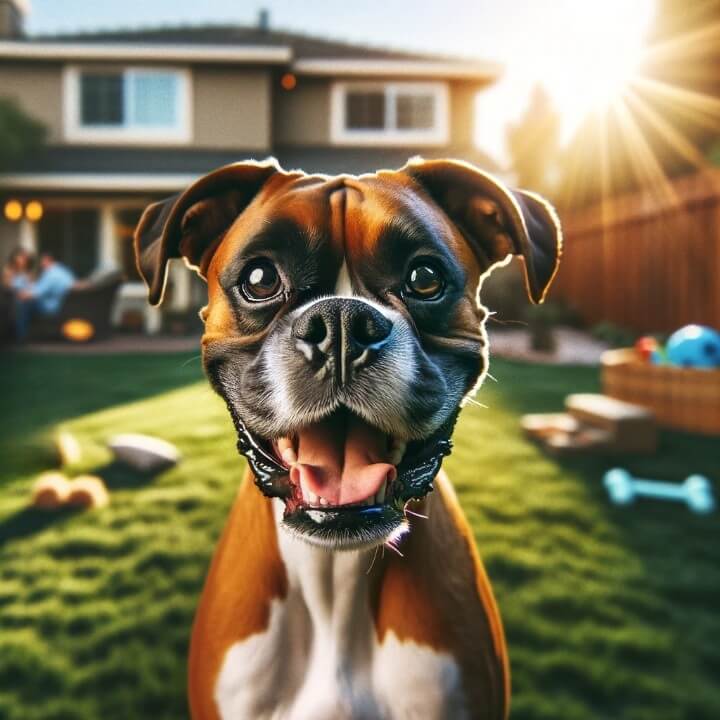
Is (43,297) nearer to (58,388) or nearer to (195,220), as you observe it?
(58,388)

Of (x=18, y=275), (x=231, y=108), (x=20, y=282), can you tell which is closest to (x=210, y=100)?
(x=231, y=108)

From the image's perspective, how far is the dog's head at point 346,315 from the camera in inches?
51.8

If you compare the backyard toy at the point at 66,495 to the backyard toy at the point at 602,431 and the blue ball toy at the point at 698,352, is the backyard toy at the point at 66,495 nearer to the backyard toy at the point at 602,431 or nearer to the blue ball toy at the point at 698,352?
the backyard toy at the point at 602,431

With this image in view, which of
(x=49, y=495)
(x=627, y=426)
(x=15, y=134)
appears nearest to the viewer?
(x=49, y=495)

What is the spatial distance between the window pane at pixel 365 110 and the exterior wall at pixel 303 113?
501 mm

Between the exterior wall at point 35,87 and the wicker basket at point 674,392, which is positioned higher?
the exterior wall at point 35,87

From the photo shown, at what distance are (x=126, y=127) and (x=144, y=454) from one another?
43.2 feet

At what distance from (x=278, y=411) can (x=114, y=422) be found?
5.88m

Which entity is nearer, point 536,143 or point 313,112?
point 313,112

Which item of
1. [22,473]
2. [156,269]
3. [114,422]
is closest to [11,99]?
[114,422]

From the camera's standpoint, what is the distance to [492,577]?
3.85 m

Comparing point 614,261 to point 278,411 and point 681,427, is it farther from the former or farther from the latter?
point 278,411

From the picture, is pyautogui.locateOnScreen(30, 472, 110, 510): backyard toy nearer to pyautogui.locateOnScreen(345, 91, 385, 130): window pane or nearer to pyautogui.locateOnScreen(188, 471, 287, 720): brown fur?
pyautogui.locateOnScreen(188, 471, 287, 720): brown fur

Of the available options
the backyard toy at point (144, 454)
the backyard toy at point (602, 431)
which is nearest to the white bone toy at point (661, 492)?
the backyard toy at point (602, 431)
